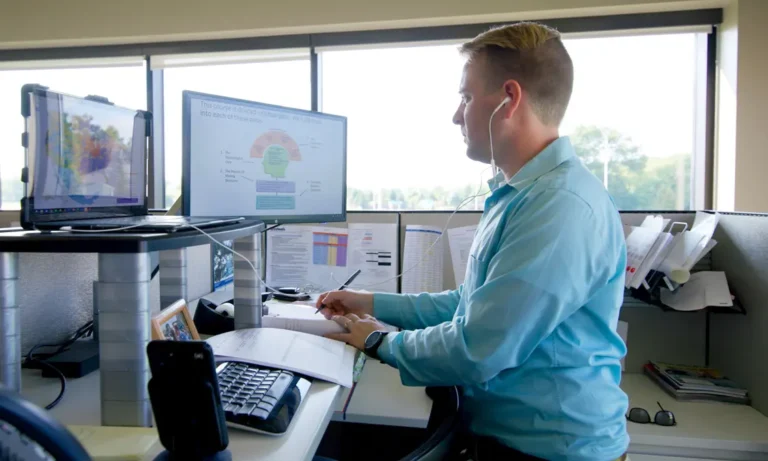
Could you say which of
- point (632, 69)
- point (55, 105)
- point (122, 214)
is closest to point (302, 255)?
point (122, 214)

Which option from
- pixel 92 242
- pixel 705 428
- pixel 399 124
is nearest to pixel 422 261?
pixel 705 428

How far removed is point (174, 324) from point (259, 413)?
0.33m

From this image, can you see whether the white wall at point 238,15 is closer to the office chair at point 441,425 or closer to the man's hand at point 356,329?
the man's hand at point 356,329

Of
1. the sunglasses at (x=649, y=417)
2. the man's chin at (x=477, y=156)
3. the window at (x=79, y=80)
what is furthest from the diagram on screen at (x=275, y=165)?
the window at (x=79, y=80)

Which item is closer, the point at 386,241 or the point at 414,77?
the point at 386,241

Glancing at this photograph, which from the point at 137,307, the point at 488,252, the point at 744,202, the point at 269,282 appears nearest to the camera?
the point at 137,307

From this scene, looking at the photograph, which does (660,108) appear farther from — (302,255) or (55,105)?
(55,105)

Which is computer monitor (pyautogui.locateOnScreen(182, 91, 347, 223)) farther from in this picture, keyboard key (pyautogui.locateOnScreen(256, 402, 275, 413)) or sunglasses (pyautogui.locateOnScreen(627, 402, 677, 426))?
sunglasses (pyautogui.locateOnScreen(627, 402, 677, 426))

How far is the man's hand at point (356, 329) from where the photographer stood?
3.65ft

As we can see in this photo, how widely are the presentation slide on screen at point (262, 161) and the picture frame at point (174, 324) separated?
33 centimetres

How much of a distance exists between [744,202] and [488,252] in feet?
6.89

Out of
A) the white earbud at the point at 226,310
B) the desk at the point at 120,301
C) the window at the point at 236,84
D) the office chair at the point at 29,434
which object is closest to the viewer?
the office chair at the point at 29,434

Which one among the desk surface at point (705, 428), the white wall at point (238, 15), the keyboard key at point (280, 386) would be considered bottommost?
the desk surface at point (705, 428)

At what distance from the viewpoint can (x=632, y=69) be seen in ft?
8.80
